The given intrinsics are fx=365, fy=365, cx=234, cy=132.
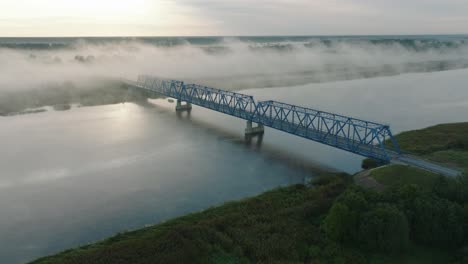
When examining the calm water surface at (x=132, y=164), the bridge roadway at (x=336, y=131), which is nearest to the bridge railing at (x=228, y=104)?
the bridge roadway at (x=336, y=131)

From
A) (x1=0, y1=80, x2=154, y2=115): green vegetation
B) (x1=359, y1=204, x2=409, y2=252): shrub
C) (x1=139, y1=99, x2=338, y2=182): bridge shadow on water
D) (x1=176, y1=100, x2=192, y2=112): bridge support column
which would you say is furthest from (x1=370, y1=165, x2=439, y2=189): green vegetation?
(x1=0, y1=80, x2=154, y2=115): green vegetation

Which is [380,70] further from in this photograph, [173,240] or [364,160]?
[173,240]

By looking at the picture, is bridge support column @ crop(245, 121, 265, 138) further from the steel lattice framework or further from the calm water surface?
the calm water surface

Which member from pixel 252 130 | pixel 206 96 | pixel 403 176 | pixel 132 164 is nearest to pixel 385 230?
pixel 403 176

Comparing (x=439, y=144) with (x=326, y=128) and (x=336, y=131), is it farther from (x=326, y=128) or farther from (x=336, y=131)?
(x=336, y=131)

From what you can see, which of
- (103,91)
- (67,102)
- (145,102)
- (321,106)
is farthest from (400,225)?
(103,91)

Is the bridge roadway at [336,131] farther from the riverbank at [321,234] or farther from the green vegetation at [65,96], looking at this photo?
the green vegetation at [65,96]

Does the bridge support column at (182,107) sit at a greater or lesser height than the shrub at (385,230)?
greater
